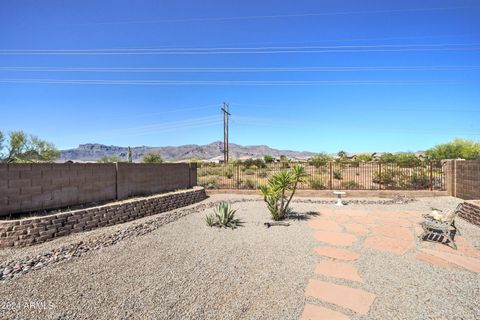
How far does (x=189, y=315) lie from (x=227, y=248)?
107 inches

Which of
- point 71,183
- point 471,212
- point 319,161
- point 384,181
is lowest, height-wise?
point 471,212

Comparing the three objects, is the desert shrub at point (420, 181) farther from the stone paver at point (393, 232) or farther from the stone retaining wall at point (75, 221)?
the stone retaining wall at point (75, 221)

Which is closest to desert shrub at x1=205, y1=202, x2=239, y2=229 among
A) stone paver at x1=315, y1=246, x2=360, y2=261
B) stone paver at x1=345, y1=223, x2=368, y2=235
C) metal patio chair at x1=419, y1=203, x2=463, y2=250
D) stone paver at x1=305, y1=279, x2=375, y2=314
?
stone paver at x1=315, y1=246, x2=360, y2=261

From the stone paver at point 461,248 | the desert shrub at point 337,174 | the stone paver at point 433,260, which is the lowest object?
the stone paver at point 433,260

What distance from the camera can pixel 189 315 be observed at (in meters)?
3.62

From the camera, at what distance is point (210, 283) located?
4.50m

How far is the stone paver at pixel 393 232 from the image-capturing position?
23.5 feet

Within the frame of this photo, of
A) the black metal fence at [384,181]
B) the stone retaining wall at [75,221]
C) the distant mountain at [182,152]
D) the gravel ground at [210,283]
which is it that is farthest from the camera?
the distant mountain at [182,152]

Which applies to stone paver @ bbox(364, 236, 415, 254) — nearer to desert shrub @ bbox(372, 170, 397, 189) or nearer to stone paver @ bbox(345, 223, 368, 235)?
stone paver @ bbox(345, 223, 368, 235)

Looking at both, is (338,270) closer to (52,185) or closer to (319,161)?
(52,185)

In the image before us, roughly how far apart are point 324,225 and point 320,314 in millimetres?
5036

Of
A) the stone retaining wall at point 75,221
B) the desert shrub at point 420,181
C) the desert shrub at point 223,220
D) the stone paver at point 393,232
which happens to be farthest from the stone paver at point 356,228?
the desert shrub at point 420,181

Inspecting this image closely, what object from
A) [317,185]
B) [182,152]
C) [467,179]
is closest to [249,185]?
[317,185]

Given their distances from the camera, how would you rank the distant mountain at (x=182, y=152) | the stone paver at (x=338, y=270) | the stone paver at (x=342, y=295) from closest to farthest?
the stone paver at (x=342, y=295) → the stone paver at (x=338, y=270) → the distant mountain at (x=182, y=152)
